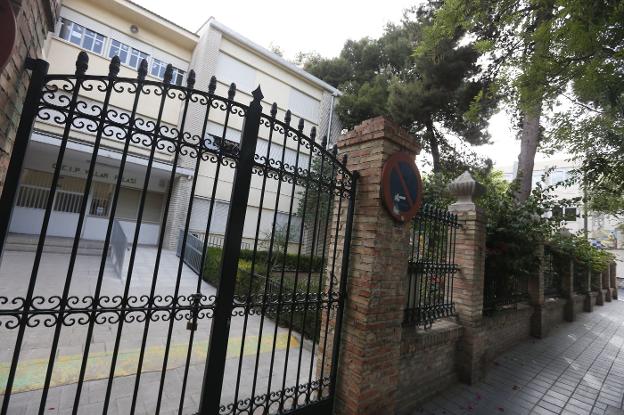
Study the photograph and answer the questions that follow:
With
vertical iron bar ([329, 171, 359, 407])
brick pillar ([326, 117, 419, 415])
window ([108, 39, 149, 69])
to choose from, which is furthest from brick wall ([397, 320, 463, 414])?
window ([108, 39, 149, 69])

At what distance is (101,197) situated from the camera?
43.9ft

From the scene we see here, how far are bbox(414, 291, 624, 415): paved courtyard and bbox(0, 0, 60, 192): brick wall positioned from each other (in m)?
4.88

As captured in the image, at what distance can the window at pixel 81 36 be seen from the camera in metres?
12.1

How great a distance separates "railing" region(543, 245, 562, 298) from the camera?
868cm

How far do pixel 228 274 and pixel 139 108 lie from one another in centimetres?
1381

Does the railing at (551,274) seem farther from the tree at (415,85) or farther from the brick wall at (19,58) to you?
the brick wall at (19,58)

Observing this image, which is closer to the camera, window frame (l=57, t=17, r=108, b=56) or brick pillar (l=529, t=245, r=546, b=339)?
brick pillar (l=529, t=245, r=546, b=339)

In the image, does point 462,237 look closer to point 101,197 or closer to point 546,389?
point 546,389

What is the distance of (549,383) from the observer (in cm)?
482

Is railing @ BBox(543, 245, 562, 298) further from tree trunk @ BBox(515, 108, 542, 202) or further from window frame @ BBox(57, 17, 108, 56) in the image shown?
window frame @ BBox(57, 17, 108, 56)

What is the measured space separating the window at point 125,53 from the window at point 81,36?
0.40m

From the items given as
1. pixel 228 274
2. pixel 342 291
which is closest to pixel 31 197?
pixel 228 274

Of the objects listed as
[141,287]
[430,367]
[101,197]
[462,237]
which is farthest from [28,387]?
[101,197]

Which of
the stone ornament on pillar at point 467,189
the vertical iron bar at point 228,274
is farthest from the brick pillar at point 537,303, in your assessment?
the vertical iron bar at point 228,274
